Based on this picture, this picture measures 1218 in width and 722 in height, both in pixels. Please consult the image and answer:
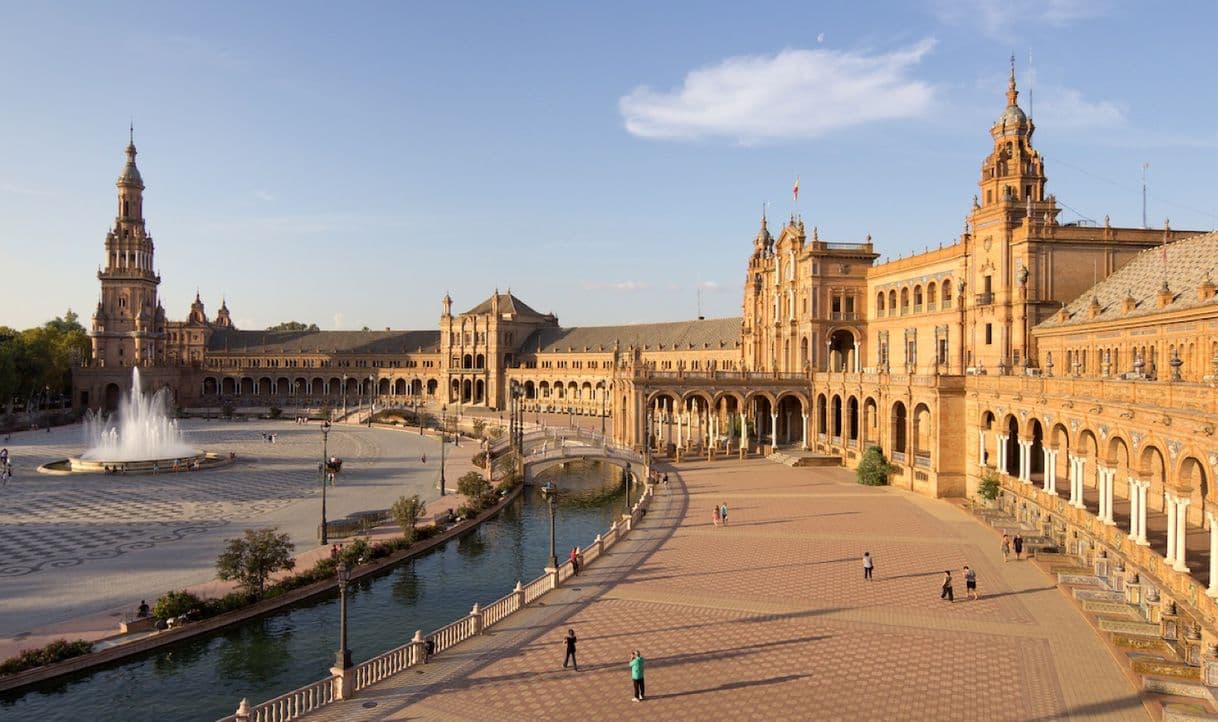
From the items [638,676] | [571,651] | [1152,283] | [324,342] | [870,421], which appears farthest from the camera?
[324,342]

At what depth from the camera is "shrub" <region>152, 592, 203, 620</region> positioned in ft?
91.3

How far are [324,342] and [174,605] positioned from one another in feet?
412

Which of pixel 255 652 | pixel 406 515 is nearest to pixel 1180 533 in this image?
pixel 255 652

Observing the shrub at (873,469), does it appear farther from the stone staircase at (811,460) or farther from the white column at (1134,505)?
the white column at (1134,505)

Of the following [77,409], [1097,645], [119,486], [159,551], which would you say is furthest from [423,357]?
[1097,645]

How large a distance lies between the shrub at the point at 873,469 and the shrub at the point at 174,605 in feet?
134

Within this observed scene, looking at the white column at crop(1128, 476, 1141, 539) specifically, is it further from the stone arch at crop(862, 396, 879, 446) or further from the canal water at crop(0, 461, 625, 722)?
the stone arch at crop(862, 396, 879, 446)

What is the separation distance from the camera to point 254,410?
421ft

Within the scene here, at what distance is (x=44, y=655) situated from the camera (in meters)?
24.2

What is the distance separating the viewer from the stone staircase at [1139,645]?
19531 millimetres

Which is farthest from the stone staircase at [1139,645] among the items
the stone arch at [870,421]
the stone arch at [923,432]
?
the stone arch at [870,421]

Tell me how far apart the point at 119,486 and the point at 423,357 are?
85.7 meters

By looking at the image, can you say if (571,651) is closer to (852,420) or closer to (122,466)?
(852,420)

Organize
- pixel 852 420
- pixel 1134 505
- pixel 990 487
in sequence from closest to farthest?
pixel 1134 505, pixel 990 487, pixel 852 420
